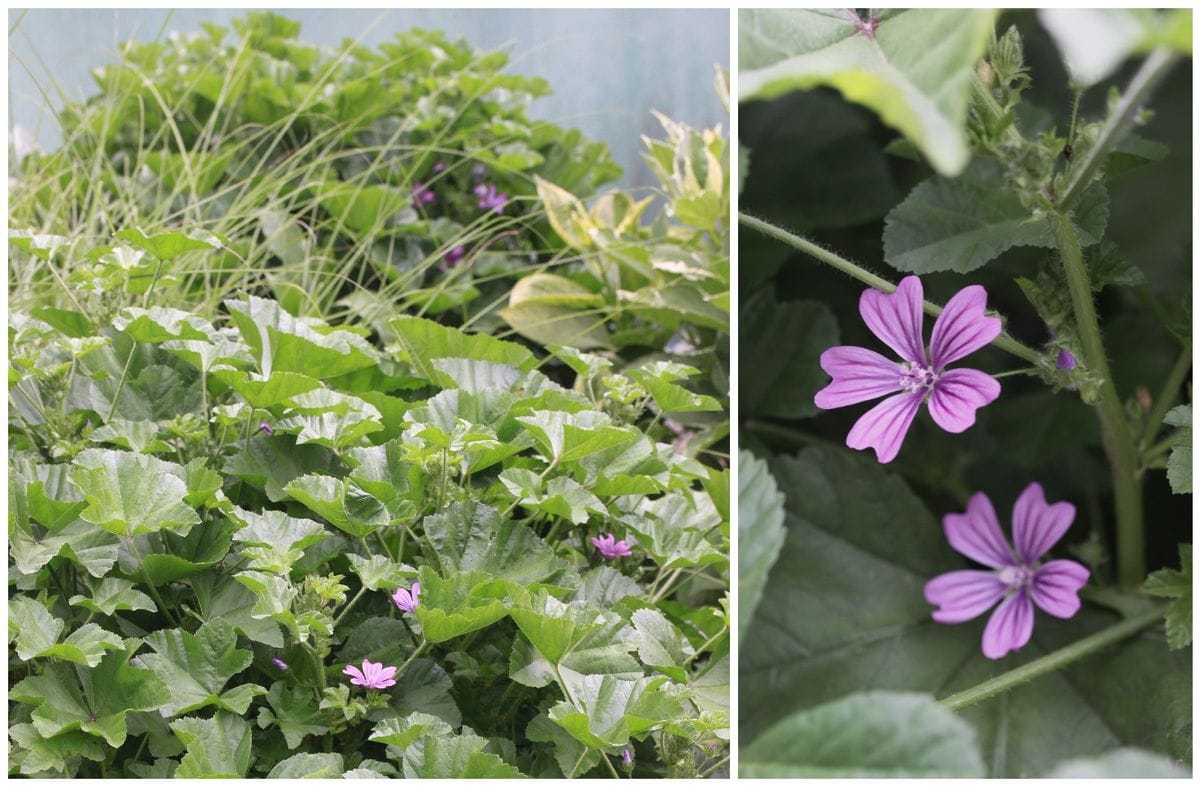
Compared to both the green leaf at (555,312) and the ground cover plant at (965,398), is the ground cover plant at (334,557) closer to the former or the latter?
the ground cover plant at (965,398)

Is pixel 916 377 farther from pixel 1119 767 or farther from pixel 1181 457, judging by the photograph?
pixel 1119 767

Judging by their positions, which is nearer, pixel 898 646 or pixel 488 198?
pixel 898 646

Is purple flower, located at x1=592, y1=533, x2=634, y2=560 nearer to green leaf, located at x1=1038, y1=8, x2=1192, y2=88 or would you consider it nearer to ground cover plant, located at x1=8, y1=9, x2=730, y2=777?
ground cover plant, located at x1=8, y1=9, x2=730, y2=777

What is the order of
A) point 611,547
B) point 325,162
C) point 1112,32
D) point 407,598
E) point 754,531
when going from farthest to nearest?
point 325,162 → point 611,547 → point 407,598 → point 754,531 → point 1112,32

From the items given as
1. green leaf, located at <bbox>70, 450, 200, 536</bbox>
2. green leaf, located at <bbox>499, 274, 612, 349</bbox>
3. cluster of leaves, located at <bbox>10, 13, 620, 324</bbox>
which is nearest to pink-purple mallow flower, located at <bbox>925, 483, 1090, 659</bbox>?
green leaf, located at <bbox>70, 450, 200, 536</bbox>

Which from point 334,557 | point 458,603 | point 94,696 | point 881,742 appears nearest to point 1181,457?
point 881,742

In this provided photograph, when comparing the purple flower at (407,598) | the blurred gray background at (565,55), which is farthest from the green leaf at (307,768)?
the blurred gray background at (565,55)
